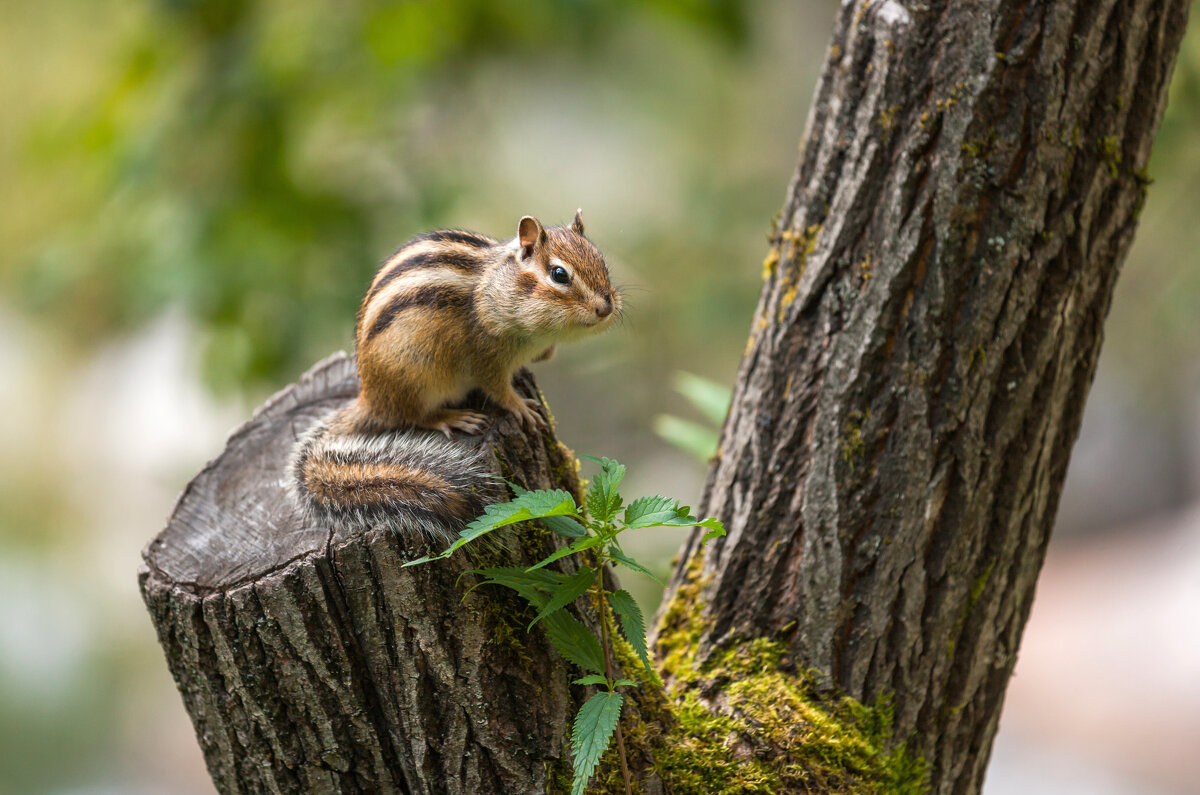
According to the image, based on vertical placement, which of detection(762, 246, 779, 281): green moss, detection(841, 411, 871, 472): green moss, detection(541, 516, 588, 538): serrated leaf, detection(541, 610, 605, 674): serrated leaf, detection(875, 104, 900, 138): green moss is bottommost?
detection(541, 610, 605, 674): serrated leaf

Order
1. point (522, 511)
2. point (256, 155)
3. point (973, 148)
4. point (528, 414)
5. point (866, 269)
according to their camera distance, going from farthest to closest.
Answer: point (256, 155), point (528, 414), point (866, 269), point (973, 148), point (522, 511)

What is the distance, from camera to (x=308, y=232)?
347cm

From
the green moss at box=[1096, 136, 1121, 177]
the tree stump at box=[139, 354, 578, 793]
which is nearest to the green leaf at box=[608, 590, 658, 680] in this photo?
the tree stump at box=[139, 354, 578, 793]

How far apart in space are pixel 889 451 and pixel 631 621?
29.9 inches

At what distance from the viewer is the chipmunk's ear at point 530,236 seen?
2.45m

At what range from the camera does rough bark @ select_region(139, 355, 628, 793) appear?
1.73 m

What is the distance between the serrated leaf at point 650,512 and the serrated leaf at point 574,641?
24 cm

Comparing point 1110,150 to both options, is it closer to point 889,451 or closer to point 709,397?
point 889,451

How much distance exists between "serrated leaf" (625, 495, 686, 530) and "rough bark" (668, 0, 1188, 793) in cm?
62

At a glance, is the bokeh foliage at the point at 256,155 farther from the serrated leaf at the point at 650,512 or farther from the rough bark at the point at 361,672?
the serrated leaf at the point at 650,512

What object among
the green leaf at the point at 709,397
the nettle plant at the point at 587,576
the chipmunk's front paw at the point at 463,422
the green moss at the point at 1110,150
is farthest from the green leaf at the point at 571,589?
the green moss at the point at 1110,150

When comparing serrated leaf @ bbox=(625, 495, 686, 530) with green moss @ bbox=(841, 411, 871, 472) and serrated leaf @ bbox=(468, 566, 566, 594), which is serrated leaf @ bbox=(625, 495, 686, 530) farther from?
green moss @ bbox=(841, 411, 871, 472)

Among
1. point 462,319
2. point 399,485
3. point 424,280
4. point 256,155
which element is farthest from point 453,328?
point 256,155

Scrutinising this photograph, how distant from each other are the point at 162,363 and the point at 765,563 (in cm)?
634
